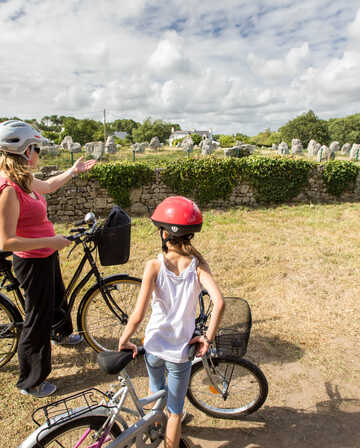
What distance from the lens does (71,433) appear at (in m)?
1.48

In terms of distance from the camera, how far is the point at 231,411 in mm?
2330

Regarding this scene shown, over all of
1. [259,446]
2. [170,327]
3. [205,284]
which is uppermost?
[205,284]

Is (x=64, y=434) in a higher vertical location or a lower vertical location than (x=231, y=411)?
higher

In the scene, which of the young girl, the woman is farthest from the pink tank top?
the young girl

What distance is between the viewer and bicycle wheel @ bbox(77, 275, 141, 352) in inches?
108

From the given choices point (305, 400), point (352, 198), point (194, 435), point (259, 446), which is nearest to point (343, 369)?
point (305, 400)

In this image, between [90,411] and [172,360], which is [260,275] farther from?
[90,411]

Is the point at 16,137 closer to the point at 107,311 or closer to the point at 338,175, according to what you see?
the point at 107,311

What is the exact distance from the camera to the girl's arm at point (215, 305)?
1.62 metres

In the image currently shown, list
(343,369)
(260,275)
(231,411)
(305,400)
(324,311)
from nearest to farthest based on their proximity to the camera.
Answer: (231,411), (305,400), (343,369), (324,311), (260,275)

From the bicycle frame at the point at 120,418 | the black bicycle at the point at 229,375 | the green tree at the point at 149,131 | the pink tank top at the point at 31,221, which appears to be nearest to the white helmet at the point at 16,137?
the pink tank top at the point at 31,221

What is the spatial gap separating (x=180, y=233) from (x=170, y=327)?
1.72ft

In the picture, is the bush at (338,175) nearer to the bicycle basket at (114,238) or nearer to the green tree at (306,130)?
the bicycle basket at (114,238)

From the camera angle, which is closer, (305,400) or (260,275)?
(305,400)
